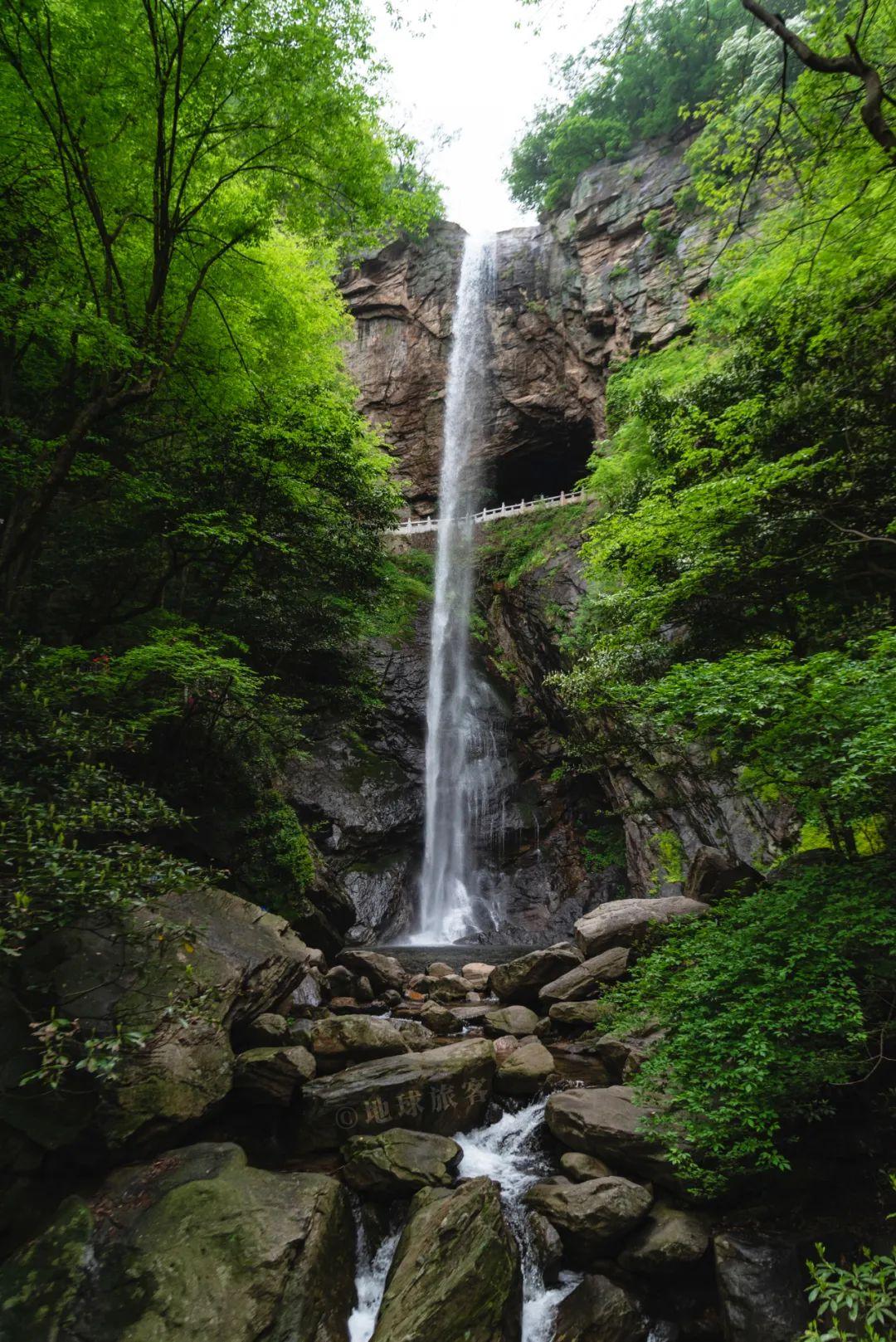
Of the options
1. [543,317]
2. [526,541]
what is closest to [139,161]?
[526,541]

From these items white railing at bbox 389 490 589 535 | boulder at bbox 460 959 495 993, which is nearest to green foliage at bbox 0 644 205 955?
boulder at bbox 460 959 495 993

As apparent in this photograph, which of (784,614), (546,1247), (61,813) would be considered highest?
(784,614)

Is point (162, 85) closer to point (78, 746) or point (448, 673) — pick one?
point (78, 746)

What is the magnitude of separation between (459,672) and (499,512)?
8.07 meters

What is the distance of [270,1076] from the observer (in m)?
5.89

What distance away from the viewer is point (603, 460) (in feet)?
45.6

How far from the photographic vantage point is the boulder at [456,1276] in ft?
12.3

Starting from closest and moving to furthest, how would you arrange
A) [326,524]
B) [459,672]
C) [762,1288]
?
[762,1288], [326,524], [459,672]

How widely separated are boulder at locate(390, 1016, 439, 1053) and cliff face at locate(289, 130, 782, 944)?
4666 millimetres

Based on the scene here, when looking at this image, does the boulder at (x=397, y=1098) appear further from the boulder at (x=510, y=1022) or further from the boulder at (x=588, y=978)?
the boulder at (x=588, y=978)

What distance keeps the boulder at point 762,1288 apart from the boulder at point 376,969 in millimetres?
7397

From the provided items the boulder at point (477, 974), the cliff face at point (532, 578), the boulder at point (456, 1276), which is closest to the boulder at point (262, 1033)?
the boulder at point (456, 1276)

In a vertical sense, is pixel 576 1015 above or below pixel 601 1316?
below

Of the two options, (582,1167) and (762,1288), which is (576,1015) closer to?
(582,1167)
